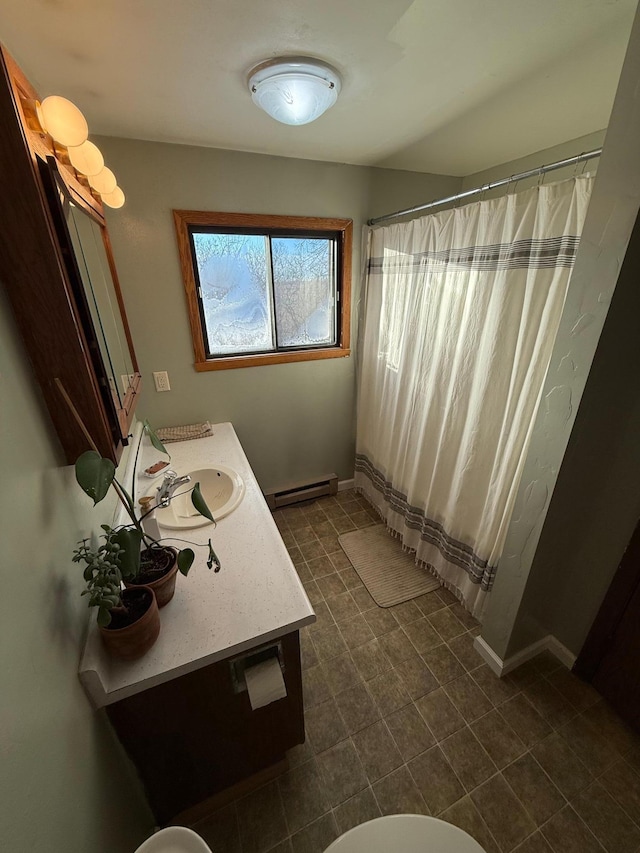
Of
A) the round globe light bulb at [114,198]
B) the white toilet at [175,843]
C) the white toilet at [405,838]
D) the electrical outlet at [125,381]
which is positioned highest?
the round globe light bulb at [114,198]

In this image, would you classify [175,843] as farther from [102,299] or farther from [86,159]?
[86,159]

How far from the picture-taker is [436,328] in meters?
1.70

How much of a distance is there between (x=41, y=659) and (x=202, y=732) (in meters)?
0.63

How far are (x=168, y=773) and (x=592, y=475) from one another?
169 centimetres

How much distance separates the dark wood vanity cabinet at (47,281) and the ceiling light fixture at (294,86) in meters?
0.66

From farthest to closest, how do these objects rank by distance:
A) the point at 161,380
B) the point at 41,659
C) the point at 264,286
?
1. the point at 264,286
2. the point at 161,380
3. the point at 41,659

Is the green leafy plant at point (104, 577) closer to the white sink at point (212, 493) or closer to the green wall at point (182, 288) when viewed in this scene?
the white sink at point (212, 493)

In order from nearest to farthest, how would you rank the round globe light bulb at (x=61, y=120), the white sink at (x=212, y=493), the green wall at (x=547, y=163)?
the round globe light bulb at (x=61, y=120) < the white sink at (x=212, y=493) < the green wall at (x=547, y=163)

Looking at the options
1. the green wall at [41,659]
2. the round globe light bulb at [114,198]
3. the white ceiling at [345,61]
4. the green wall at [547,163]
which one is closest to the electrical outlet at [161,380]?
the round globe light bulb at [114,198]

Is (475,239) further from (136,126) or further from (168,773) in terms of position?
(168,773)

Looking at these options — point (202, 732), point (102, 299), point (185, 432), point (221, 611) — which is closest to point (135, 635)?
point (221, 611)

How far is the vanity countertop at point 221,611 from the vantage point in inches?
32.1

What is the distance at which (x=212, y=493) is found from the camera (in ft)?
5.53

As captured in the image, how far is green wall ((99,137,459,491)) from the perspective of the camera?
166 centimetres
